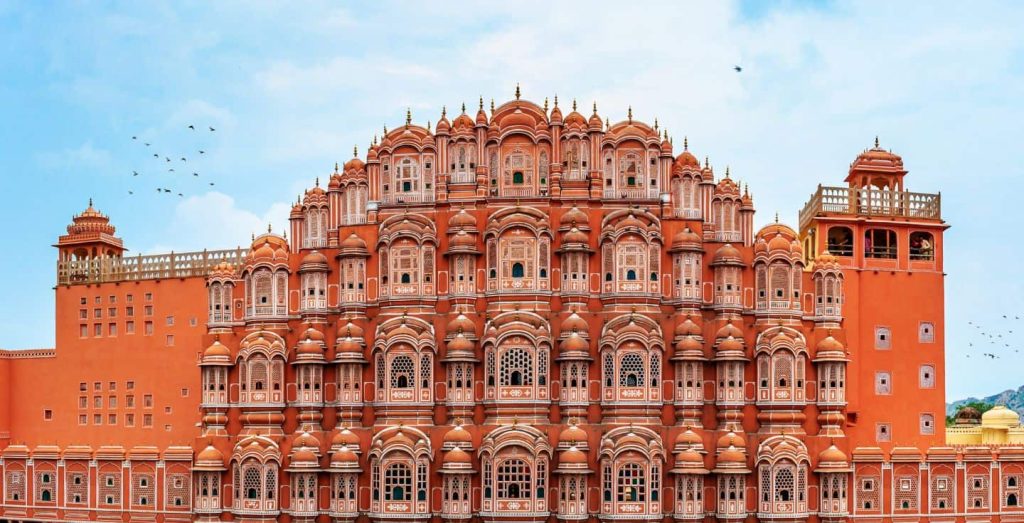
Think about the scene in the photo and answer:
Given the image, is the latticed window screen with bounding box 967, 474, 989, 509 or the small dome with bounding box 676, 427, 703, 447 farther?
the latticed window screen with bounding box 967, 474, 989, 509

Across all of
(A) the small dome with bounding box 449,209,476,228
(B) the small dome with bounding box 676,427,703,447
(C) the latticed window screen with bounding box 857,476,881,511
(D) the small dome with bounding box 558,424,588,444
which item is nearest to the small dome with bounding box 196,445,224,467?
(A) the small dome with bounding box 449,209,476,228

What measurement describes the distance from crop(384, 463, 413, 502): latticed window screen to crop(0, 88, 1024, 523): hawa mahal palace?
12 centimetres

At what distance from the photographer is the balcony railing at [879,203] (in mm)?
57562

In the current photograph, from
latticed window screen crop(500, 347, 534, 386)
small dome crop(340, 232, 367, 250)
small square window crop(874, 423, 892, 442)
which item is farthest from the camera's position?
small square window crop(874, 423, 892, 442)

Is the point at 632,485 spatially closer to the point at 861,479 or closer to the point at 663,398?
the point at 663,398

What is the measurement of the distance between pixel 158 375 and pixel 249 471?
41.8 feet

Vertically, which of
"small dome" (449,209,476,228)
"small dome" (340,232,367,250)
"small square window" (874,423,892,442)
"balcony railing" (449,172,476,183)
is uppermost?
"balcony railing" (449,172,476,183)

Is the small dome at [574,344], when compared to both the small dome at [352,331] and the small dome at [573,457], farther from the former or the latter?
the small dome at [352,331]

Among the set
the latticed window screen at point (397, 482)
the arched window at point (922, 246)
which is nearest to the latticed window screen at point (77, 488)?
the latticed window screen at point (397, 482)

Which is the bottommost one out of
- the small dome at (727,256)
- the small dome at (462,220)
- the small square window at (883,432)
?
the small square window at (883,432)

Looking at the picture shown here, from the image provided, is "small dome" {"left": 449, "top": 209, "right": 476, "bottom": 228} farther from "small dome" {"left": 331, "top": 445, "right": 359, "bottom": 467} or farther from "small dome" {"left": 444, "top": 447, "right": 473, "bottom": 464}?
"small dome" {"left": 331, "top": 445, "right": 359, "bottom": 467}

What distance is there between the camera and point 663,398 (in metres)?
51.6

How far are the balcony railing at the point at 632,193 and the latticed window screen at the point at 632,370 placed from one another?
6486 millimetres

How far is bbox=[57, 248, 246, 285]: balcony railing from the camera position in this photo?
6450 centimetres
